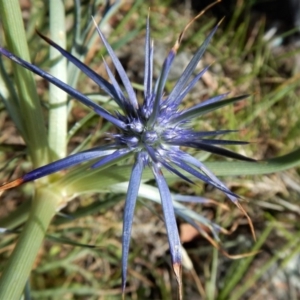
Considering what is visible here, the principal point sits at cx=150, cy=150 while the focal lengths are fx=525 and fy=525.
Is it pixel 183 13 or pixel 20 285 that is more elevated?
pixel 183 13

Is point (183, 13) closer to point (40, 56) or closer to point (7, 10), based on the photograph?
point (40, 56)

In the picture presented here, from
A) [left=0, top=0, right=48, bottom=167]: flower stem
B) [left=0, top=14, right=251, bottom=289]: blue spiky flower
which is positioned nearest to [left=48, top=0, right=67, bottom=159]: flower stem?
[left=0, top=0, right=48, bottom=167]: flower stem

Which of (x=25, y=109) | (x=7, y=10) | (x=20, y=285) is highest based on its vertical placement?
(x=7, y=10)

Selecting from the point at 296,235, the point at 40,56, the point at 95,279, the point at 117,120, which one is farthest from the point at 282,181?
the point at 117,120

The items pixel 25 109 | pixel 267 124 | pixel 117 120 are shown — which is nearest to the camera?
pixel 117 120

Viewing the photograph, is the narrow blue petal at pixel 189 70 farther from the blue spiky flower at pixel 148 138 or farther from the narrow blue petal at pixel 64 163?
the narrow blue petal at pixel 64 163

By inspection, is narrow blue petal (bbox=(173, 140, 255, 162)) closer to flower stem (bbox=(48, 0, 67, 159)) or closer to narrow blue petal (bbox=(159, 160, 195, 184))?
narrow blue petal (bbox=(159, 160, 195, 184))

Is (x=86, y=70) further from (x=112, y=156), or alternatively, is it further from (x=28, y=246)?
(x=28, y=246)

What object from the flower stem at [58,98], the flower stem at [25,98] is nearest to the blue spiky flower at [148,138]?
the flower stem at [25,98]
